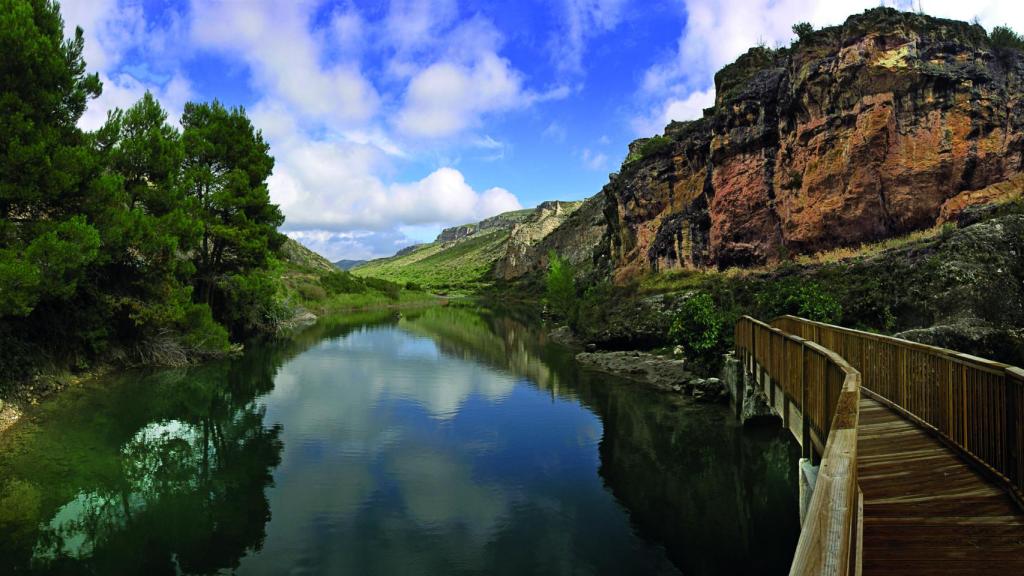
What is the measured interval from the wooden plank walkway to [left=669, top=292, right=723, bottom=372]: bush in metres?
20.2

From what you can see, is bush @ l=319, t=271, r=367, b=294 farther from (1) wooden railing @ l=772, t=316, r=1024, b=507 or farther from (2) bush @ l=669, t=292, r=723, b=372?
(1) wooden railing @ l=772, t=316, r=1024, b=507

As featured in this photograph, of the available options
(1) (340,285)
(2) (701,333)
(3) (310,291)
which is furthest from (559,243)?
(2) (701,333)

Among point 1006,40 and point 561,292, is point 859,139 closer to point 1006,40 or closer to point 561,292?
point 1006,40

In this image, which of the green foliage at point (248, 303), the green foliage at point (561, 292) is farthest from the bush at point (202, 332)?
the green foliage at point (561, 292)

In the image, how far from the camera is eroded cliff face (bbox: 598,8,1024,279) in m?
34.9

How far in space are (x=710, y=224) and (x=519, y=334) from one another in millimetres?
22045

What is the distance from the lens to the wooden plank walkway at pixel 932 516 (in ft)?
17.6

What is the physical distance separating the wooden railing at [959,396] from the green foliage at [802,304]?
1360cm

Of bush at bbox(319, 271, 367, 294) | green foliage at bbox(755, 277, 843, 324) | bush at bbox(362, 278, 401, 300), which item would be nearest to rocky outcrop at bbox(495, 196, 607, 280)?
bush at bbox(362, 278, 401, 300)

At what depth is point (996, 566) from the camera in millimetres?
5266

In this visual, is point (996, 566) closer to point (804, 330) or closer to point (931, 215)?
point (804, 330)

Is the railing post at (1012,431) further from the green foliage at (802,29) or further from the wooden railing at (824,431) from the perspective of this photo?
the green foliage at (802,29)

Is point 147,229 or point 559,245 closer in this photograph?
point 147,229

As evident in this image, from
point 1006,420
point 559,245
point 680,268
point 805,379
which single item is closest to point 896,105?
point 680,268
